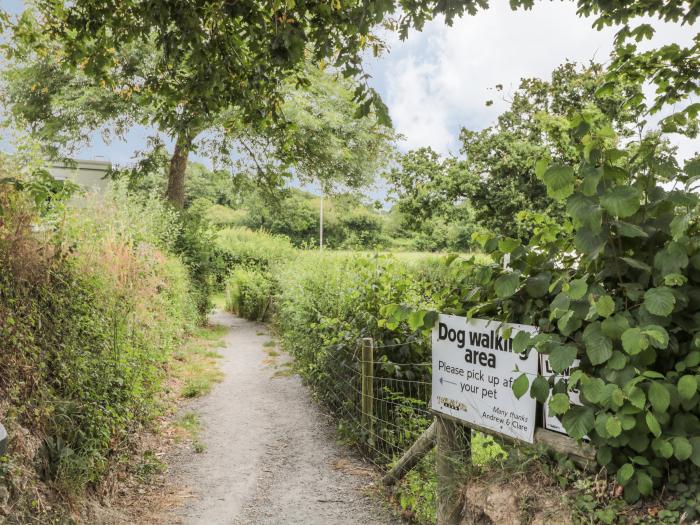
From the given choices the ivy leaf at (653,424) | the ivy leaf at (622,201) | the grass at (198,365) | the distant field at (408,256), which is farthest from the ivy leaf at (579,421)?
the grass at (198,365)

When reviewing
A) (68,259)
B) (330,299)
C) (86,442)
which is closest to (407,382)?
(330,299)

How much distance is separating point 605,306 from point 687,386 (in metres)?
0.41

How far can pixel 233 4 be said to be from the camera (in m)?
4.57

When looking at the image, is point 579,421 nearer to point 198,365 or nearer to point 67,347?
point 67,347

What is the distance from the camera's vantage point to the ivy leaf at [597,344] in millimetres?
2109

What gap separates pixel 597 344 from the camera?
2141mm

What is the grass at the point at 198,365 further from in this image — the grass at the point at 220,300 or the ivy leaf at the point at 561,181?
the ivy leaf at the point at 561,181

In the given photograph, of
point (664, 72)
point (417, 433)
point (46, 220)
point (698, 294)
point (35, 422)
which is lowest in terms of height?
point (417, 433)

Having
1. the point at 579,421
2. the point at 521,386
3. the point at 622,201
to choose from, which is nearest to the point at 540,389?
the point at 521,386

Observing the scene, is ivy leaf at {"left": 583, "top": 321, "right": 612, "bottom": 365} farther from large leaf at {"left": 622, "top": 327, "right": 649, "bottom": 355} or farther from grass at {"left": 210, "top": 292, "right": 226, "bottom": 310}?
grass at {"left": 210, "top": 292, "right": 226, "bottom": 310}

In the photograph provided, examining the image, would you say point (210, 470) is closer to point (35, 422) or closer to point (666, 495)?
point (35, 422)

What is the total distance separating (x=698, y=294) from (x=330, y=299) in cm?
522

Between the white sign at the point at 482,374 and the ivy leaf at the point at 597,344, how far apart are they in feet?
1.39

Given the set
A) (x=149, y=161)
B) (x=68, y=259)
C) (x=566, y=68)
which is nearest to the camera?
(x=68, y=259)
